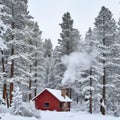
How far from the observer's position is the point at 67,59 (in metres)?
45.4

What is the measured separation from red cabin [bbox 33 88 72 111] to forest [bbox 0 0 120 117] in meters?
3.10

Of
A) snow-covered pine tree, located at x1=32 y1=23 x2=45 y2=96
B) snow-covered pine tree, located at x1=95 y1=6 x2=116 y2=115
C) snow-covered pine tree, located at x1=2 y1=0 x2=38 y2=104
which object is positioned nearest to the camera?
snow-covered pine tree, located at x1=2 y1=0 x2=38 y2=104

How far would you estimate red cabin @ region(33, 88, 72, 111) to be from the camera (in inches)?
1674

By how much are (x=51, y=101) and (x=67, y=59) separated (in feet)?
27.2

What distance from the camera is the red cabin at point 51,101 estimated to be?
42.5 m

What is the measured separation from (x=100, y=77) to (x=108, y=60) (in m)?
3.75

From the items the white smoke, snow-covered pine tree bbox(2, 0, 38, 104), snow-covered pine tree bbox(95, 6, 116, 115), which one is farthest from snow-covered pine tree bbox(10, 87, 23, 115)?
the white smoke

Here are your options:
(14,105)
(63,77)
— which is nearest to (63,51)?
(63,77)

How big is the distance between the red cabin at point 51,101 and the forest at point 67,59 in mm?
3098

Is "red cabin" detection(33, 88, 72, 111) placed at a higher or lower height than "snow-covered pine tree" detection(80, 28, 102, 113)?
lower

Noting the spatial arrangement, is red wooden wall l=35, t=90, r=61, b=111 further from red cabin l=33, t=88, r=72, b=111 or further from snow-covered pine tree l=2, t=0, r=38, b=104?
snow-covered pine tree l=2, t=0, r=38, b=104

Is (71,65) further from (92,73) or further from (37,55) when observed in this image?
(92,73)

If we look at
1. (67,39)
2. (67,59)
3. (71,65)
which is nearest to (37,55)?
(67,59)

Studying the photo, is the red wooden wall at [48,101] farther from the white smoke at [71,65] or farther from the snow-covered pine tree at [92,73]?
the snow-covered pine tree at [92,73]
